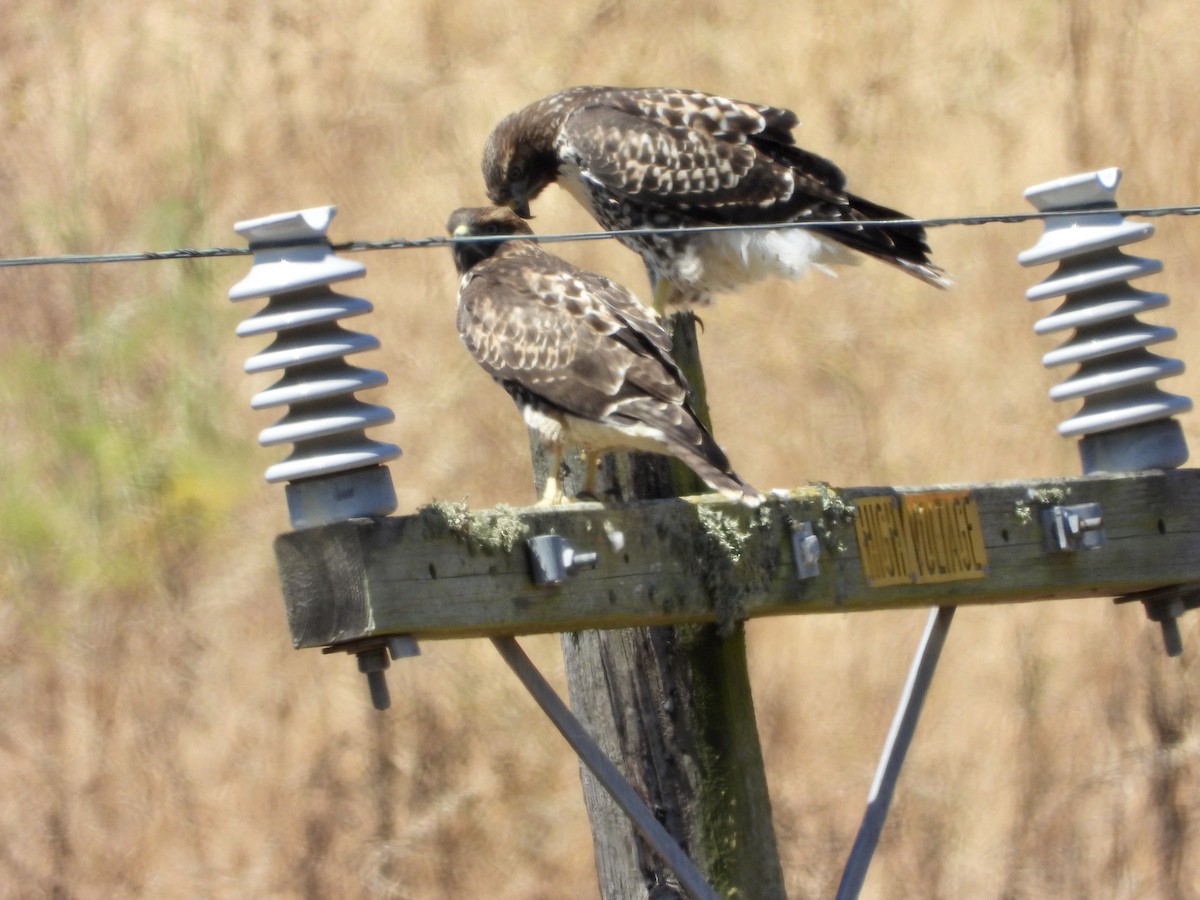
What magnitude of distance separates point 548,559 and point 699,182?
242 centimetres

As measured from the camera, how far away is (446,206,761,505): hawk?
14.6 ft

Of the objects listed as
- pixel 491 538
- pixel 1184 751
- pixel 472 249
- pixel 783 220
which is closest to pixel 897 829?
pixel 1184 751

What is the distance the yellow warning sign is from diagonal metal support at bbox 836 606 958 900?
0.81 ft

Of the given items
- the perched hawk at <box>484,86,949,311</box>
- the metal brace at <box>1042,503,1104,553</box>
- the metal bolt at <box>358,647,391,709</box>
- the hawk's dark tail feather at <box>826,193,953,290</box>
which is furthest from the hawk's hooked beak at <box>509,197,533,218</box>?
the metal bolt at <box>358,647,391,709</box>

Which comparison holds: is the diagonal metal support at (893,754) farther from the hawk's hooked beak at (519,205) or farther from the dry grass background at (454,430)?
the dry grass background at (454,430)

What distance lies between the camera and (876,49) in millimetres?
8078

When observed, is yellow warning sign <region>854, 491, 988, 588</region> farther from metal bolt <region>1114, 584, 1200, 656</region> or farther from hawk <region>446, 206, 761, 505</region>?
metal bolt <region>1114, 584, 1200, 656</region>

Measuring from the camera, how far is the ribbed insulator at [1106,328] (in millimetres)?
5016

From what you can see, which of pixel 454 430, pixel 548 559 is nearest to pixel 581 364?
pixel 548 559

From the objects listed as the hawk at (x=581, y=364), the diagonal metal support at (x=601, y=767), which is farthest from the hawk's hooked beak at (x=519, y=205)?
the diagonal metal support at (x=601, y=767)

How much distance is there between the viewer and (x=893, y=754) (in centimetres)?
484

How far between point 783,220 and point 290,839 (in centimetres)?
288

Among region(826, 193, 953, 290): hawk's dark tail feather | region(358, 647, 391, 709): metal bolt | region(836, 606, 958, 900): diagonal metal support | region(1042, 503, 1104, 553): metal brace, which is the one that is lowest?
region(836, 606, 958, 900): diagonal metal support

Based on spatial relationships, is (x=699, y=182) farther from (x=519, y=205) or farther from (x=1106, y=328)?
(x=1106, y=328)
